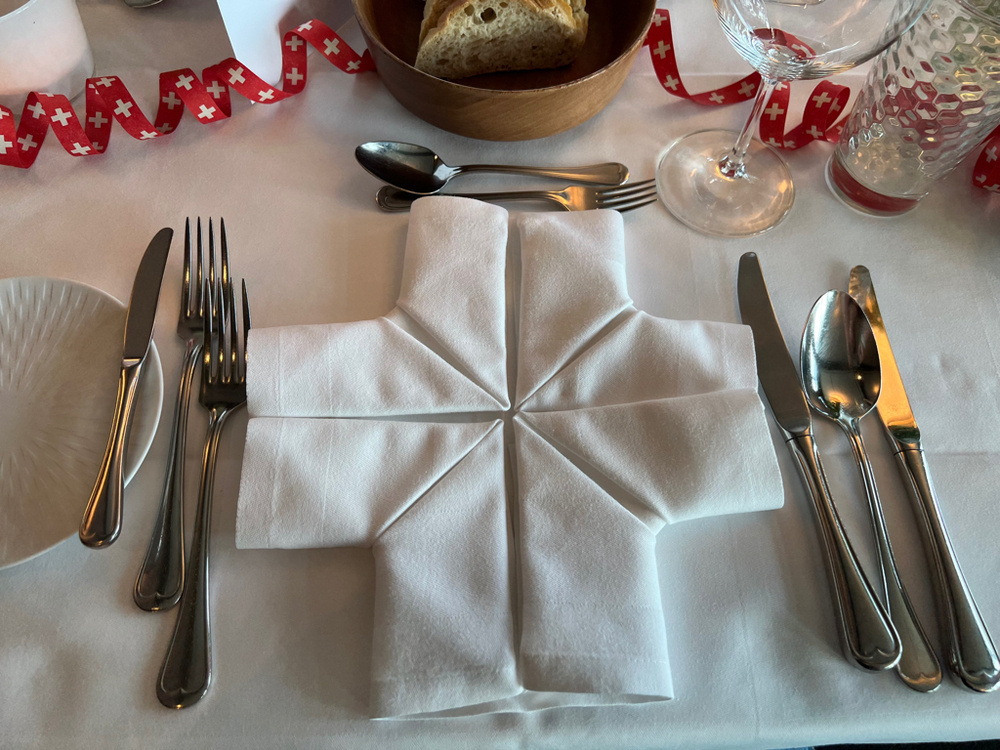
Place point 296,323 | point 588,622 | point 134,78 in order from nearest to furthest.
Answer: point 588,622, point 296,323, point 134,78

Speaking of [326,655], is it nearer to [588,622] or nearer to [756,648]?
[588,622]

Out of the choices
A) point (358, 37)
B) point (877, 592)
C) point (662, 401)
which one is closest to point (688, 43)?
point (358, 37)

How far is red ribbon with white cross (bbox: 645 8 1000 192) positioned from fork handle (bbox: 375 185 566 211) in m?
0.20

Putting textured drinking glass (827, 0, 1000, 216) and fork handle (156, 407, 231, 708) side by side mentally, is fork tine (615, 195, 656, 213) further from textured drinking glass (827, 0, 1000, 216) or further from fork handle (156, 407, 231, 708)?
fork handle (156, 407, 231, 708)

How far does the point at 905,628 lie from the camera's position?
437 mm

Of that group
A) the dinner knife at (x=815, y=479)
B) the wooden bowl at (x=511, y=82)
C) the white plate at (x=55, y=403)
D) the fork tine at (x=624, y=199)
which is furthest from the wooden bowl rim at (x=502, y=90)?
the white plate at (x=55, y=403)

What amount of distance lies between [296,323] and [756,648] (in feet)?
1.41

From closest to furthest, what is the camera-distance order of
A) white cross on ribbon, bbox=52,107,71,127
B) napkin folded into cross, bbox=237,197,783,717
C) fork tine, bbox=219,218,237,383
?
napkin folded into cross, bbox=237,197,783,717, fork tine, bbox=219,218,237,383, white cross on ribbon, bbox=52,107,71,127

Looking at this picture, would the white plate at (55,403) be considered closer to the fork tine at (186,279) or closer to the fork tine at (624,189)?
the fork tine at (186,279)

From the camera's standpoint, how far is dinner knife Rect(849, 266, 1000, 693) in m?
0.43

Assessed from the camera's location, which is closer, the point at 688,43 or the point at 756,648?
the point at 756,648

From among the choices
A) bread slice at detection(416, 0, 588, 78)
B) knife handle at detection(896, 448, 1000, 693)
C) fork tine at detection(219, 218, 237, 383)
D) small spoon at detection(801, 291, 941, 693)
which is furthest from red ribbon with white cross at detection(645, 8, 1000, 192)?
fork tine at detection(219, 218, 237, 383)

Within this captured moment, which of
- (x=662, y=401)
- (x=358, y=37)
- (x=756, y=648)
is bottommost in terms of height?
(x=756, y=648)

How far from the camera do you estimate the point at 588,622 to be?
1.32 feet
